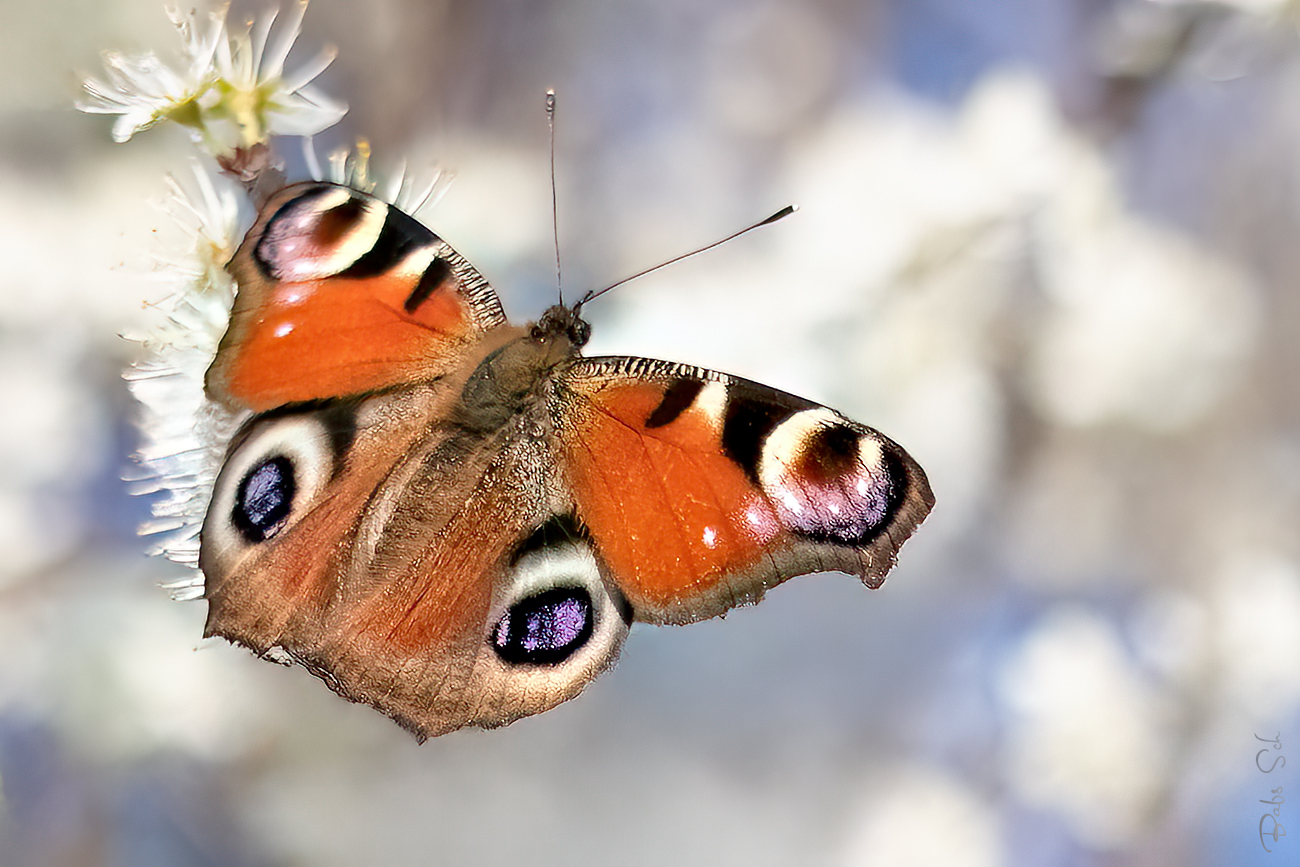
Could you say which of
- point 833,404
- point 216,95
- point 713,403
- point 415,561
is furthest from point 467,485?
point 833,404

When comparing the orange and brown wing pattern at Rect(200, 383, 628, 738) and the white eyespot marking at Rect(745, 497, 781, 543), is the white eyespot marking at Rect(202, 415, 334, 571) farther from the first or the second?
Answer: the white eyespot marking at Rect(745, 497, 781, 543)

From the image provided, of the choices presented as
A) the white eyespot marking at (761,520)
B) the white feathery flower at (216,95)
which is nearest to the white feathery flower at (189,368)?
the white feathery flower at (216,95)

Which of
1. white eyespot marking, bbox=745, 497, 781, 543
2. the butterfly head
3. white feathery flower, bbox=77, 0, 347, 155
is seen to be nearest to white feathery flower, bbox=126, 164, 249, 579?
white feathery flower, bbox=77, 0, 347, 155

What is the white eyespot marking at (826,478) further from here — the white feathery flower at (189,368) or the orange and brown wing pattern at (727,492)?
the white feathery flower at (189,368)

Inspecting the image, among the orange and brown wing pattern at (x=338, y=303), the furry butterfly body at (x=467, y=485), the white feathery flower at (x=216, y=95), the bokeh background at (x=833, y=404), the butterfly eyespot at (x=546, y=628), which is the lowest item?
the bokeh background at (x=833, y=404)

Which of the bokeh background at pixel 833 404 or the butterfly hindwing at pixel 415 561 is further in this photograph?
the bokeh background at pixel 833 404

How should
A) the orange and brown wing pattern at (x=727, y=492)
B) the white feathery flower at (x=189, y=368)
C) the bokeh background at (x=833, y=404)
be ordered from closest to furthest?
the orange and brown wing pattern at (x=727, y=492) → the white feathery flower at (x=189, y=368) → the bokeh background at (x=833, y=404)

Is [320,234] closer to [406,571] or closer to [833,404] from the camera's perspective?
[406,571]

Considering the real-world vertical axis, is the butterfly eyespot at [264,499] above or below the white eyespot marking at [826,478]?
below
